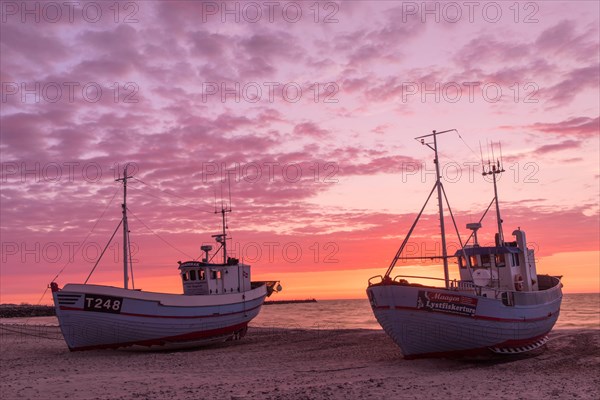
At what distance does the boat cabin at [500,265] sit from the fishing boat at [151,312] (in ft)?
48.9

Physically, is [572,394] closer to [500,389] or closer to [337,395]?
[500,389]

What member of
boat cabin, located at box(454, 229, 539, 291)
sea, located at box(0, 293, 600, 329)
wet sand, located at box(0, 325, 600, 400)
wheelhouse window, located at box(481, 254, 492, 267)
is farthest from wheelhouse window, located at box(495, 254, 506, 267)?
sea, located at box(0, 293, 600, 329)

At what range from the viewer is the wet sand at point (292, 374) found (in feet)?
56.0

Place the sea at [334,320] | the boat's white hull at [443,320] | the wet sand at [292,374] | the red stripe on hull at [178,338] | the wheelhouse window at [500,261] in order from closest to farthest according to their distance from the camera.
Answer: the wet sand at [292,374], the boat's white hull at [443,320], the wheelhouse window at [500,261], the red stripe on hull at [178,338], the sea at [334,320]

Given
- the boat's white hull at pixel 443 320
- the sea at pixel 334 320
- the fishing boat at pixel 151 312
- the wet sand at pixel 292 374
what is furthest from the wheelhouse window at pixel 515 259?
the sea at pixel 334 320

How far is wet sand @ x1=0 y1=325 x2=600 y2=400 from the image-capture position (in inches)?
672

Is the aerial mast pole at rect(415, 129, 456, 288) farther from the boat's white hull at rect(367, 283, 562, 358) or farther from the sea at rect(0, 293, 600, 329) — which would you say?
the sea at rect(0, 293, 600, 329)

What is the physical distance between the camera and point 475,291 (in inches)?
927

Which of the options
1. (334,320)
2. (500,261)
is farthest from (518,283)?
(334,320)

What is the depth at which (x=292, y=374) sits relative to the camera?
2081cm

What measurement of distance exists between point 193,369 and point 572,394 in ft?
46.7

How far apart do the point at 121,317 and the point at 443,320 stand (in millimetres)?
16673

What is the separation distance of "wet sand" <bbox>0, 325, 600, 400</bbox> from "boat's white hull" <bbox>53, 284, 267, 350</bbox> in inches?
33.4

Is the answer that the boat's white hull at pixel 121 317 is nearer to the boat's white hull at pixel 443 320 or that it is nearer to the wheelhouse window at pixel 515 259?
the boat's white hull at pixel 443 320
